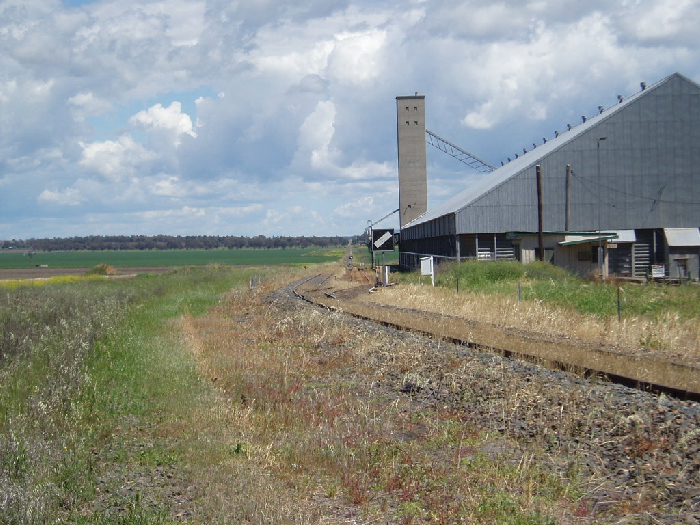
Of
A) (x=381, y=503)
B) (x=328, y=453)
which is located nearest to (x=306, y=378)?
(x=328, y=453)

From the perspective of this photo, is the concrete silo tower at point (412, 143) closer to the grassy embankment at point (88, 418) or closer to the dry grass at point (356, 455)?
the grassy embankment at point (88, 418)

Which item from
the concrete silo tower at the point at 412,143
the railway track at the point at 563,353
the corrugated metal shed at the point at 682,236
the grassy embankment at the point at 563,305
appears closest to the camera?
the railway track at the point at 563,353

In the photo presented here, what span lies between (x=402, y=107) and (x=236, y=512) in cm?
6895

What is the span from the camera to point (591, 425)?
7980 mm

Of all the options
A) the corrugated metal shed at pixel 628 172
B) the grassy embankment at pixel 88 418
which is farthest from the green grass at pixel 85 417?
the corrugated metal shed at pixel 628 172

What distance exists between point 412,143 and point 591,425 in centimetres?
6562

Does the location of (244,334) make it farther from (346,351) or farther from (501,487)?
(501,487)

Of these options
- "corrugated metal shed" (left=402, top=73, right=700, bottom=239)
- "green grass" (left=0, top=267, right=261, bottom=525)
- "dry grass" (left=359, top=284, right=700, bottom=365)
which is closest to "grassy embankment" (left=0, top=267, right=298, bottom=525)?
"green grass" (left=0, top=267, right=261, bottom=525)

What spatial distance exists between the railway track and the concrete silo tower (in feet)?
166

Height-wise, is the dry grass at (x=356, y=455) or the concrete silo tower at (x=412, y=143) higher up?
the concrete silo tower at (x=412, y=143)

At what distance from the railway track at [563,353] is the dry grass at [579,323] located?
0.69m

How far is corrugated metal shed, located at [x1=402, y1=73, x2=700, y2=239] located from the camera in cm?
4231

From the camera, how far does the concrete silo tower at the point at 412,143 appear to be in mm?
71938

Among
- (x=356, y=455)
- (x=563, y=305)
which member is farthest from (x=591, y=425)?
(x=563, y=305)
